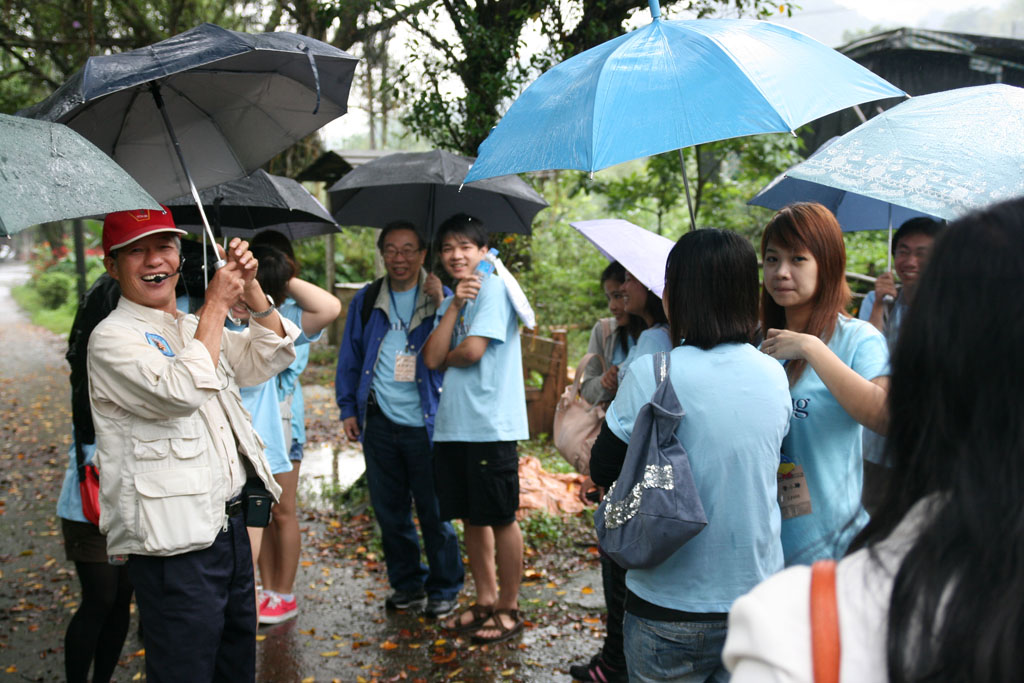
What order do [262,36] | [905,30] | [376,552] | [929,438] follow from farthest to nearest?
[905,30], [376,552], [262,36], [929,438]

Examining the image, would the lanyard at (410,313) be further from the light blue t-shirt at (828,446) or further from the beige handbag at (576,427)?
the light blue t-shirt at (828,446)

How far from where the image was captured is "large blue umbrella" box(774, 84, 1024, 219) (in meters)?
2.29

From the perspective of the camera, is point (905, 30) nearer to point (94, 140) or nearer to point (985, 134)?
point (985, 134)

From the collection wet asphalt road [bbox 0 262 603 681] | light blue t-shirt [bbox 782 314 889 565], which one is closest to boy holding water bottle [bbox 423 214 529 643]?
wet asphalt road [bbox 0 262 603 681]

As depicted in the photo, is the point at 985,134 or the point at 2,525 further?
the point at 2,525

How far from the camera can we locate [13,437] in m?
9.65

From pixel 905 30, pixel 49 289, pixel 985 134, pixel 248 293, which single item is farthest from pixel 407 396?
pixel 49 289

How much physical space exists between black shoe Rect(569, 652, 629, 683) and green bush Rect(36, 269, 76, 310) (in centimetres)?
2835

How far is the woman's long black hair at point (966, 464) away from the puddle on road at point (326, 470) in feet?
19.7

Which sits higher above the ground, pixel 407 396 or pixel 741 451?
pixel 741 451

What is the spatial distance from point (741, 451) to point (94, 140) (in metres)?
2.85

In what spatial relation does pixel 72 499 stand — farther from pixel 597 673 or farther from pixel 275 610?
pixel 597 673

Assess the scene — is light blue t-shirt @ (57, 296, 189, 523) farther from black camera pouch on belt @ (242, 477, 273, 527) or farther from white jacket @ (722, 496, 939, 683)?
white jacket @ (722, 496, 939, 683)

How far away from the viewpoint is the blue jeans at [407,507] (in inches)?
175
